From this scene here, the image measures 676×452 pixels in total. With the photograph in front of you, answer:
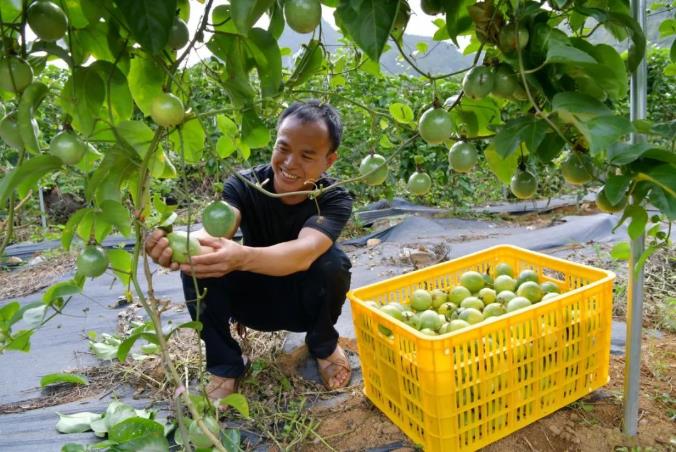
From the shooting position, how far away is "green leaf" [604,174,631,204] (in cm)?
56

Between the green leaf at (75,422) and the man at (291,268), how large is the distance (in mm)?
361

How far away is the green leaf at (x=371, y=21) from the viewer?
21.0 inches

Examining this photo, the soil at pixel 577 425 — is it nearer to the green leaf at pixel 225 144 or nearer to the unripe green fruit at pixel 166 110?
the green leaf at pixel 225 144

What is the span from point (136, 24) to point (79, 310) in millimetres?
2497

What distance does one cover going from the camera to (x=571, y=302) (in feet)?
4.53

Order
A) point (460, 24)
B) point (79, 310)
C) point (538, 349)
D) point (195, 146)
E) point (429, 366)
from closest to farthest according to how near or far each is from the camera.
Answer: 1. point (460, 24)
2. point (195, 146)
3. point (429, 366)
4. point (538, 349)
5. point (79, 310)

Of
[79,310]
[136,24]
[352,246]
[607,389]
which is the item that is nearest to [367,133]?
[352,246]

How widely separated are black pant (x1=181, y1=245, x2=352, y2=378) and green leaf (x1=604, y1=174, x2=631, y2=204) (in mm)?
1215

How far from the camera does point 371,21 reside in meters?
0.54

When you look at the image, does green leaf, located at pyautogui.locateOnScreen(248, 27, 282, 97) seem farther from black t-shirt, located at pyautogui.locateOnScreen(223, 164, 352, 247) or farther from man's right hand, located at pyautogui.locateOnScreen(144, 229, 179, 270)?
black t-shirt, located at pyautogui.locateOnScreen(223, 164, 352, 247)

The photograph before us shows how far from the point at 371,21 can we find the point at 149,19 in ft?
0.74

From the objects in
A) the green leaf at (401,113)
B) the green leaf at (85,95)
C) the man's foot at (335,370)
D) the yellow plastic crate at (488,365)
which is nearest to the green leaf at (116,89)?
the green leaf at (85,95)

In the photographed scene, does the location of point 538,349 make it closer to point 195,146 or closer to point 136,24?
point 195,146

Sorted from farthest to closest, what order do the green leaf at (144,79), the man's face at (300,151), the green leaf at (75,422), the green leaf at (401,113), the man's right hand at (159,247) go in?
the man's face at (300,151) < the green leaf at (75,422) < the green leaf at (401,113) < the man's right hand at (159,247) < the green leaf at (144,79)
